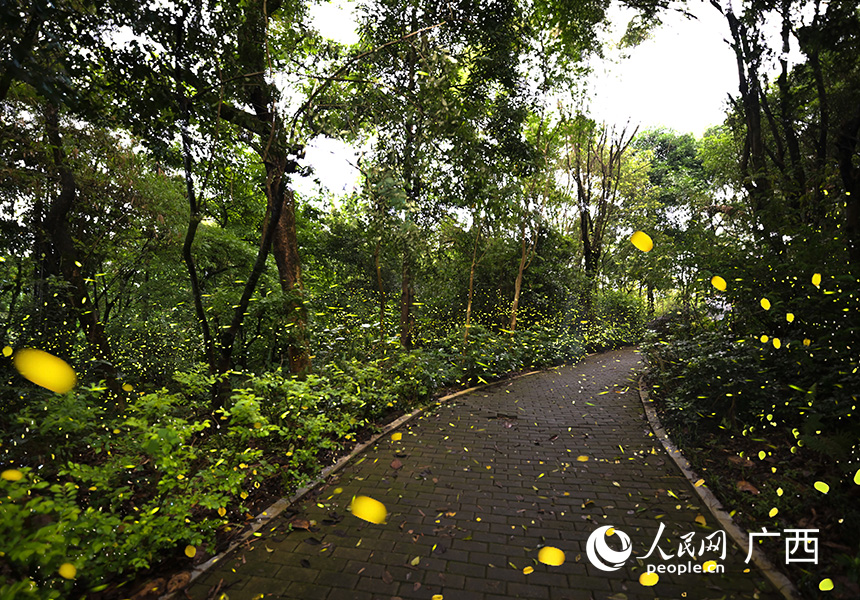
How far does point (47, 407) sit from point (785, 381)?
7.88 m

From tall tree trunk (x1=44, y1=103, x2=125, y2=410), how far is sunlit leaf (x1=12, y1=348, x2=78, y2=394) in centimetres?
68

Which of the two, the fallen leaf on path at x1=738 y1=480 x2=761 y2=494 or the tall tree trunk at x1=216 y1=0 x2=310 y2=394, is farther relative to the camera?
the tall tree trunk at x1=216 y1=0 x2=310 y2=394

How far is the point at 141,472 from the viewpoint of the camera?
3742 mm

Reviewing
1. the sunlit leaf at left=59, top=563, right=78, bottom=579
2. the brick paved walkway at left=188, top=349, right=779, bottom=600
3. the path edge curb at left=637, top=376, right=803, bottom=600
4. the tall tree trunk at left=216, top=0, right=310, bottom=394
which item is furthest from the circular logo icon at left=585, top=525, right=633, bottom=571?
the tall tree trunk at left=216, top=0, right=310, bottom=394

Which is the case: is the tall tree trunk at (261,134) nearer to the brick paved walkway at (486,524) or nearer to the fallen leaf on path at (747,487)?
the brick paved walkway at (486,524)

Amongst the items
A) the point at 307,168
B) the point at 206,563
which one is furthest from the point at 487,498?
the point at 307,168

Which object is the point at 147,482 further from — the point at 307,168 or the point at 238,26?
the point at 238,26

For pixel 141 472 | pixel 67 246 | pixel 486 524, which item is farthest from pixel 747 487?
pixel 67 246

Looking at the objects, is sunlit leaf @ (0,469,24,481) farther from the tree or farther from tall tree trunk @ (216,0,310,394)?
the tree

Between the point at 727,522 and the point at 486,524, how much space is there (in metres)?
2.10

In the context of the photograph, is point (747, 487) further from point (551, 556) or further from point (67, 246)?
point (67, 246)

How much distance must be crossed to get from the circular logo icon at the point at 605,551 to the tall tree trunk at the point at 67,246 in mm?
7057

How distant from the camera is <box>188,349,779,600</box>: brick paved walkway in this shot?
2713 mm

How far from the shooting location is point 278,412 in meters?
4.64
